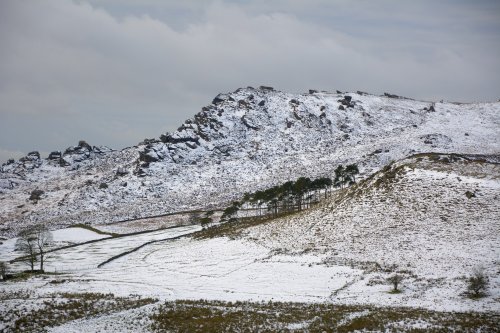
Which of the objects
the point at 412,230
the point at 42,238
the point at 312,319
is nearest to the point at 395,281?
the point at 312,319

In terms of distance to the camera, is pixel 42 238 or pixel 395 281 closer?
pixel 395 281

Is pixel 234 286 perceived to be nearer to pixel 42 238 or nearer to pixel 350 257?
pixel 350 257

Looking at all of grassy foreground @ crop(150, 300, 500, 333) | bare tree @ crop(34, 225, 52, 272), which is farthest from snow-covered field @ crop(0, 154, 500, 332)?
bare tree @ crop(34, 225, 52, 272)

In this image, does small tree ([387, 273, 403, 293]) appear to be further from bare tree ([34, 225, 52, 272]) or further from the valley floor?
bare tree ([34, 225, 52, 272])

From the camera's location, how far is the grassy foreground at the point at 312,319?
89.7ft

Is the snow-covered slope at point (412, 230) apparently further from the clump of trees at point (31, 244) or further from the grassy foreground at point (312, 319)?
the clump of trees at point (31, 244)

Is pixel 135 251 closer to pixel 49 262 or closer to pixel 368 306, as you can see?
pixel 49 262

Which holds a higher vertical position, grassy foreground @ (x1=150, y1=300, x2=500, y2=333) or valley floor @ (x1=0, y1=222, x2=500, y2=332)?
grassy foreground @ (x1=150, y1=300, x2=500, y2=333)

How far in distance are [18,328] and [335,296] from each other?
2836 centimetres

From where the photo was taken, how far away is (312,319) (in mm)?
→ 30375

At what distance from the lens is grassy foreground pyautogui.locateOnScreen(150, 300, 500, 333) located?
27328mm

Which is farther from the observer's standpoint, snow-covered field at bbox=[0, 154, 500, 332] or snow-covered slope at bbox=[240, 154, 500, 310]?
snow-covered slope at bbox=[240, 154, 500, 310]

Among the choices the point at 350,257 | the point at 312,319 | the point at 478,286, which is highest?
the point at 312,319

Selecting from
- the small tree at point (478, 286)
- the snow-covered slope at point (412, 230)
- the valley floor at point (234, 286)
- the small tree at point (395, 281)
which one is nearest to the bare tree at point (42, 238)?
the valley floor at point (234, 286)
